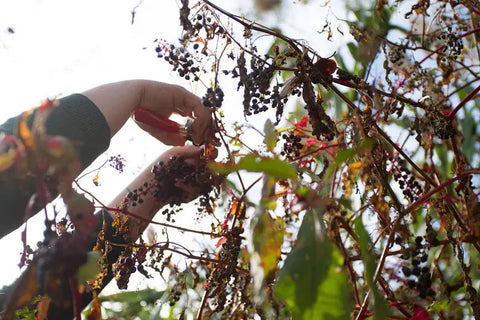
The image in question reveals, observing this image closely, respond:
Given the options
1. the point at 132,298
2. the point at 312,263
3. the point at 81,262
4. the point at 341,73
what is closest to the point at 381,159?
the point at 341,73

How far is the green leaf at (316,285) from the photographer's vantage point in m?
0.50

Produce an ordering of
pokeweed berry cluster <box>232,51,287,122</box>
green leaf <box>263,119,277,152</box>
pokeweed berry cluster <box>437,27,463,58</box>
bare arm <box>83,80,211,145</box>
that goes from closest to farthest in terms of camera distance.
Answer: green leaf <box>263,119,277,152</box>
pokeweed berry cluster <box>232,51,287,122</box>
pokeweed berry cluster <box>437,27,463,58</box>
bare arm <box>83,80,211,145</box>

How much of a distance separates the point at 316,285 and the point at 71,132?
57 centimetres

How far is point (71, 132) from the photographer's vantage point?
0.92m

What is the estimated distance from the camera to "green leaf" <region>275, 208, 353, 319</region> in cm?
50

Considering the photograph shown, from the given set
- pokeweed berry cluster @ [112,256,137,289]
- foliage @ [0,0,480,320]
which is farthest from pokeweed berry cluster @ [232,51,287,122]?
pokeweed berry cluster @ [112,256,137,289]

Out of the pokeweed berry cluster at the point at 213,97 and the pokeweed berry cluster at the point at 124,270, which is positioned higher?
the pokeweed berry cluster at the point at 213,97

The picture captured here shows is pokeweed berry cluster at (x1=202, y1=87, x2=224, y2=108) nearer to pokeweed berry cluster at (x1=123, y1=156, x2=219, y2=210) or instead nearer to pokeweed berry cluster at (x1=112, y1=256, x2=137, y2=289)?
pokeweed berry cluster at (x1=123, y1=156, x2=219, y2=210)

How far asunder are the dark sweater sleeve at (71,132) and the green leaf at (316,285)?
272mm

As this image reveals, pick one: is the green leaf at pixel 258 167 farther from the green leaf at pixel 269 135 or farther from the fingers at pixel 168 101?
the fingers at pixel 168 101

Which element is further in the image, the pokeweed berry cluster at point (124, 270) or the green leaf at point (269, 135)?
the pokeweed berry cluster at point (124, 270)

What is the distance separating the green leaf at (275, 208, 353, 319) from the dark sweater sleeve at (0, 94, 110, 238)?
27 centimetres

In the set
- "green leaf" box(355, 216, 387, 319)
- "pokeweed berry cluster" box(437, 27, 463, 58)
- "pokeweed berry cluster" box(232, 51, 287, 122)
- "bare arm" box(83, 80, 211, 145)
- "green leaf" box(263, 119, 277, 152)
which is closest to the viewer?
"green leaf" box(355, 216, 387, 319)

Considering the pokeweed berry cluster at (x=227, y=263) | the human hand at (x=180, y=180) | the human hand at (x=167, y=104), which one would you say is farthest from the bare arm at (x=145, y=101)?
the pokeweed berry cluster at (x=227, y=263)
